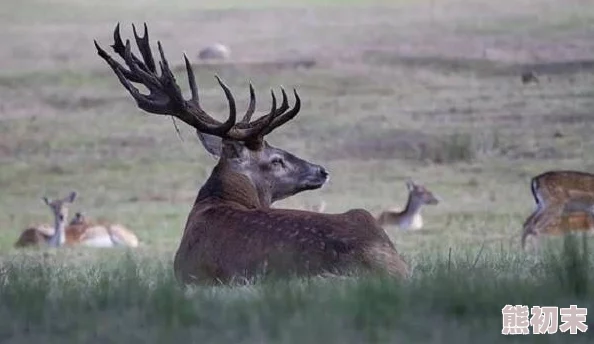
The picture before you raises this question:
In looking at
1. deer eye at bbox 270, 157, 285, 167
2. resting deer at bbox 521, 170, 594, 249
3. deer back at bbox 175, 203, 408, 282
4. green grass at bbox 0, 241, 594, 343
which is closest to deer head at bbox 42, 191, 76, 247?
resting deer at bbox 521, 170, 594, 249

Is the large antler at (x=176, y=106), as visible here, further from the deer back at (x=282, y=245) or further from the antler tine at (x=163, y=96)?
the deer back at (x=282, y=245)

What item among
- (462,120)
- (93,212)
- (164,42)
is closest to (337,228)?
(93,212)

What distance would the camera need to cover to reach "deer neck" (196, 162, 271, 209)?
30.9 ft

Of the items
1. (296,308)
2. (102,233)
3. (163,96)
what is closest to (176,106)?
(163,96)

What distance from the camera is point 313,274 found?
23.5 ft

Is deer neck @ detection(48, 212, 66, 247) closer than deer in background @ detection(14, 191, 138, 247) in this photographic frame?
No

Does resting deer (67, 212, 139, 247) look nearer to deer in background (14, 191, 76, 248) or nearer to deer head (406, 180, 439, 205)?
deer in background (14, 191, 76, 248)

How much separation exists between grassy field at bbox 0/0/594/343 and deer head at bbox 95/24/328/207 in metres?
0.84

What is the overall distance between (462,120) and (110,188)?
6624 mm

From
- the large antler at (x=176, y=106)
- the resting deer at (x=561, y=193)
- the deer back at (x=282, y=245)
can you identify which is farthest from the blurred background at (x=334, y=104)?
the deer back at (x=282, y=245)

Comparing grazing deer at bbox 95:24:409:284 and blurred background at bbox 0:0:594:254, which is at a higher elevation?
blurred background at bbox 0:0:594:254

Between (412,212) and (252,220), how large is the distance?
1347 centimetres

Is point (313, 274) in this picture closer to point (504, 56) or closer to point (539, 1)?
point (504, 56)

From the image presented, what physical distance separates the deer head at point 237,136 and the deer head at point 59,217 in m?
10.3
